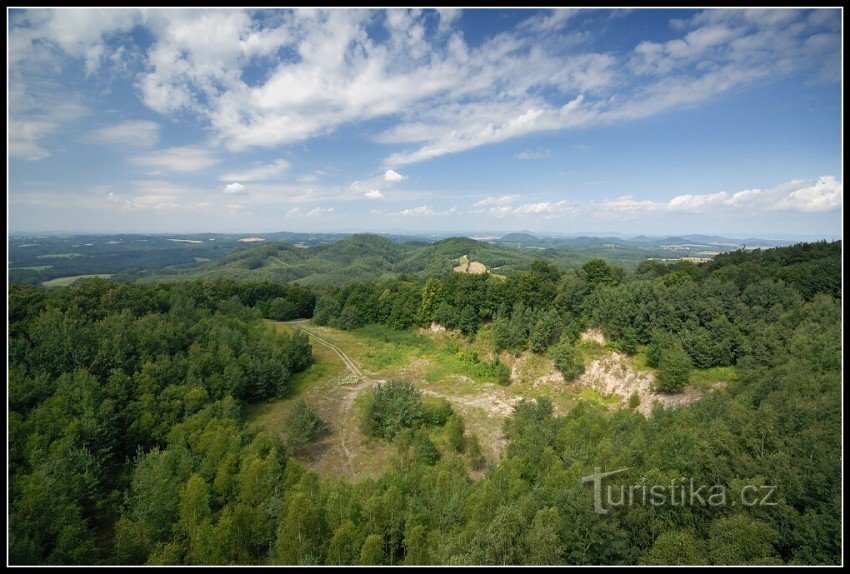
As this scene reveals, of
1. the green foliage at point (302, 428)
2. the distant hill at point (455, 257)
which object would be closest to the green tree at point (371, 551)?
the green foliage at point (302, 428)

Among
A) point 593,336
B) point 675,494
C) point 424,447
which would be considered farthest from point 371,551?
point 593,336

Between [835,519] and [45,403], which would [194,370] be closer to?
[45,403]

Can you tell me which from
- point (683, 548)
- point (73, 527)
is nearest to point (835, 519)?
point (683, 548)

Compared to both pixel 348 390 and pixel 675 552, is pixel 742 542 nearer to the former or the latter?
pixel 675 552

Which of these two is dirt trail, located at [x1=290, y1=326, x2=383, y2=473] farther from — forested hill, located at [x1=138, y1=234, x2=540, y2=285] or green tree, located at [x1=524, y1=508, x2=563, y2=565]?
forested hill, located at [x1=138, y1=234, x2=540, y2=285]

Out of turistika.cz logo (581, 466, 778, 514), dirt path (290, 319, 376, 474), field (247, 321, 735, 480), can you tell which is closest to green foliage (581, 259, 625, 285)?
Result: field (247, 321, 735, 480)
